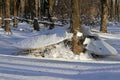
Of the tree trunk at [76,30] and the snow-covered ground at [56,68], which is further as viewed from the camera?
the tree trunk at [76,30]

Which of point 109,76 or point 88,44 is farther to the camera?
point 88,44

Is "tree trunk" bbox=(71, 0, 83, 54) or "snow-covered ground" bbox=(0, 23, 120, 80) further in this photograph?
"tree trunk" bbox=(71, 0, 83, 54)

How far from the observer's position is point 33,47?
10.7 meters

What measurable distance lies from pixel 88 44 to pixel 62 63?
1.88 metres

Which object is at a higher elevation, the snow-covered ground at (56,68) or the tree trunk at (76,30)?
the tree trunk at (76,30)

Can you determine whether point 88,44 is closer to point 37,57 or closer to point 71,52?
point 71,52

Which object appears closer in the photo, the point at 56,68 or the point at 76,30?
the point at 56,68

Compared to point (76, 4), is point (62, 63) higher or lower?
lower

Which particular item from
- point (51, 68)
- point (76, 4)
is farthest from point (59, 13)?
point (51, 68)

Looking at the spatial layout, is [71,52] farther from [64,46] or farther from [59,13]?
[59,13]

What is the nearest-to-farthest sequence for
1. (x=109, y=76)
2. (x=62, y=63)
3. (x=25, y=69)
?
(x=109, y=76) → (x=25, y=69) → (x=62, y=63)

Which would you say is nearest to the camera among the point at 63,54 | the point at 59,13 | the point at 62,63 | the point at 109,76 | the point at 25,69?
the point at 109,76

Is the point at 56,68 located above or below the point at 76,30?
below

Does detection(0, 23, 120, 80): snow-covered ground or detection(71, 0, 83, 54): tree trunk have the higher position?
detection(71, 0, 83, 54): tree trunk
